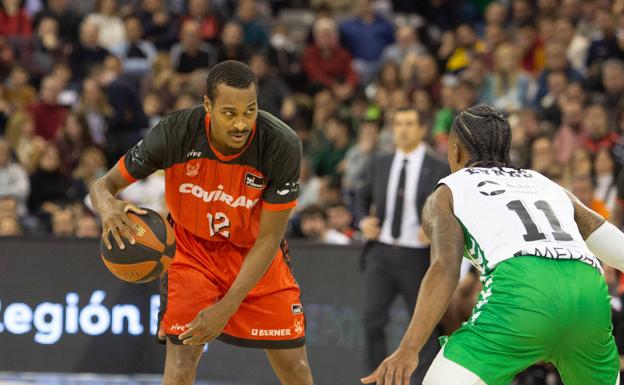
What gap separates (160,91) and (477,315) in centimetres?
977

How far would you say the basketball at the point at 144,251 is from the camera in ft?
17.9

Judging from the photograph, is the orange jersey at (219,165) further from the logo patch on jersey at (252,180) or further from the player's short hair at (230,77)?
the player's short hair at (230,77)

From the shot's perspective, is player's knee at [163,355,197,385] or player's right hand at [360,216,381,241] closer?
player's knee at [163,355,197,385]

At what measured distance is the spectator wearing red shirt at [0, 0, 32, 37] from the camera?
1509 cm

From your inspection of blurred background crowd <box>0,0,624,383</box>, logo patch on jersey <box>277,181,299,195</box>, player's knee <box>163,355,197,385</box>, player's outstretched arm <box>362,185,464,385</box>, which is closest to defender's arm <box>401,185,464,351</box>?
player's outstretched arm <box>362,185,464,385</box>

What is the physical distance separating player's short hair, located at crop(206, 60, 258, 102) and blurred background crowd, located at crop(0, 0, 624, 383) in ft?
16.4

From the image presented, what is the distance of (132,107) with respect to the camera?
13.5m

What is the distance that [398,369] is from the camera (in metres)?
4.29

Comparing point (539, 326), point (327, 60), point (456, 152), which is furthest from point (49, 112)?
point (539, 326)

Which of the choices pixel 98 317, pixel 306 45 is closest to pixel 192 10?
pixel 306 45

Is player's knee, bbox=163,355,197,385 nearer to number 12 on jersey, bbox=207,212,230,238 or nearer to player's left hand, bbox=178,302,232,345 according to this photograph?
player's left hand, bbox=178,302,232,345

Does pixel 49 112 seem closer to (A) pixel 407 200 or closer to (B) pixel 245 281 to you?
(A) pixel 407 200

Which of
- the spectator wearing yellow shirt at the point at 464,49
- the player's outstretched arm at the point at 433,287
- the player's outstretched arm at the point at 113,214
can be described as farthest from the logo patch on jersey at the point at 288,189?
the spectator wearing yellow shirt at the point at 464,49

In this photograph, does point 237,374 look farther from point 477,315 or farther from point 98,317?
point 477,315
